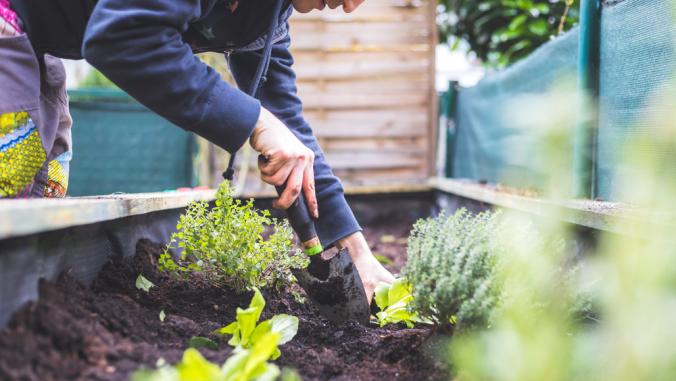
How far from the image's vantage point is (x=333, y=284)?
5.38ft

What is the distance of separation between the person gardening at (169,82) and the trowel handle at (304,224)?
0.04 m

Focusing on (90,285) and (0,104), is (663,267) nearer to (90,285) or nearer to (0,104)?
(90,285)

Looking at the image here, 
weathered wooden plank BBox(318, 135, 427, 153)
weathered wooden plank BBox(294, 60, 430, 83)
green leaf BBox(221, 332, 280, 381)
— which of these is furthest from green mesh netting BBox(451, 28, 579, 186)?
green leaf BBox(221, 332, 280, 381)

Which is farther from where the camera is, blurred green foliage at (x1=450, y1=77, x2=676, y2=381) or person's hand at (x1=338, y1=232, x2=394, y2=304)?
person's hand at (x1=338, y1=232, x2=394, y2=304)

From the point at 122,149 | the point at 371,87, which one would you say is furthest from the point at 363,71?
the point at 122,149

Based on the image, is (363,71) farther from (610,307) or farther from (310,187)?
(610,307)

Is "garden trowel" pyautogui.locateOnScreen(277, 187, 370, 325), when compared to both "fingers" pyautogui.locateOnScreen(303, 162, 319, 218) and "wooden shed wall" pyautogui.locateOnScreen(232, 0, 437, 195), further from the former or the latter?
"wooden shed wall" pyautogui.locateOnScreen(232, 0, 437, 195)

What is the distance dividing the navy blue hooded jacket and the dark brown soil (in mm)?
414

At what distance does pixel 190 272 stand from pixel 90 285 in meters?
0.39

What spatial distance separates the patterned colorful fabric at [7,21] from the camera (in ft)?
4.66

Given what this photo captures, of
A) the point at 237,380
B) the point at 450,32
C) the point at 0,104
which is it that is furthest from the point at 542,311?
the point at 450,32

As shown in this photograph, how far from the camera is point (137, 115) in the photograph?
4.52 m

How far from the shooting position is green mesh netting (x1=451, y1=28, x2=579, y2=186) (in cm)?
282

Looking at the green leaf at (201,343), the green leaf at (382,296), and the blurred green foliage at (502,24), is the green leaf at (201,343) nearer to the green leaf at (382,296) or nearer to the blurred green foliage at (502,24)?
the green leaf at (382,296)
